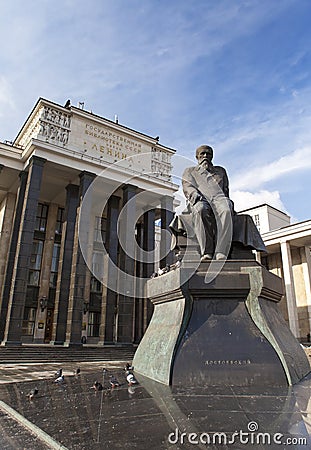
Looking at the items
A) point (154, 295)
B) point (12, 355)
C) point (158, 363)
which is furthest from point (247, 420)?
point (12, 355)

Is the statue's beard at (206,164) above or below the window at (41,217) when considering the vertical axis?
below

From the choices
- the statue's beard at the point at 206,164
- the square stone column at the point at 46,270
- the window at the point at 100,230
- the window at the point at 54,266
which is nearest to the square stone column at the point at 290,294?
the window at the point at 100,230

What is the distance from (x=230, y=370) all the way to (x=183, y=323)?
808mm

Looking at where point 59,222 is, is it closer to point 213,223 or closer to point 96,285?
point 96,285

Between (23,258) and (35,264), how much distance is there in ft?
21.4

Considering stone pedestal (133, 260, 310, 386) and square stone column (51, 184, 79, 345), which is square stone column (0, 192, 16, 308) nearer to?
square stone column (51, 184, 79, 345)

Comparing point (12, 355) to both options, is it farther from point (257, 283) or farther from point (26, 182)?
point (257, 283)

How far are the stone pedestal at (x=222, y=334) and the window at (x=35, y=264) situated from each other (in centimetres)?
2389

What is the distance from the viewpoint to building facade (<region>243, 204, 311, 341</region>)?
30297 millimetres

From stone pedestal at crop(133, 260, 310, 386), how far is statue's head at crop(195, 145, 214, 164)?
6.56ft

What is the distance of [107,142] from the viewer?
27.2 meters

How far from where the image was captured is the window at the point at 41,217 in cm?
2833

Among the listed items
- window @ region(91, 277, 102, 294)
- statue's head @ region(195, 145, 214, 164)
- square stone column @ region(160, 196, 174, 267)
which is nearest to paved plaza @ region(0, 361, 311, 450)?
statue's head @ region(195, 145, 214, 164)

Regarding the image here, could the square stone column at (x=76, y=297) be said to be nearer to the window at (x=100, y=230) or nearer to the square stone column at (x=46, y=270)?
the square stone column at (x=46, y=270)
